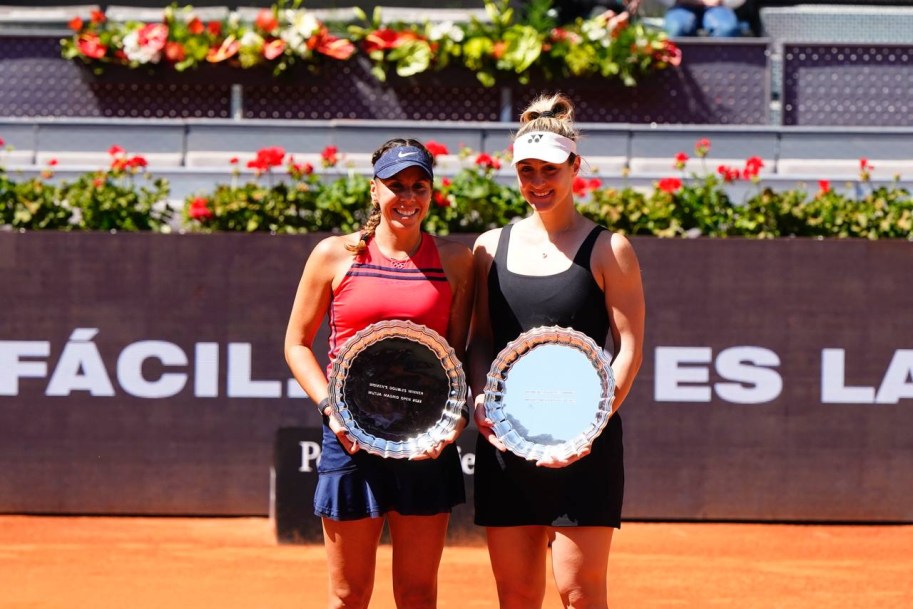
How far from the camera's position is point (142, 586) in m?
5.59

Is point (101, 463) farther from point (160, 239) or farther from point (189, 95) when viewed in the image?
point (189, 95)

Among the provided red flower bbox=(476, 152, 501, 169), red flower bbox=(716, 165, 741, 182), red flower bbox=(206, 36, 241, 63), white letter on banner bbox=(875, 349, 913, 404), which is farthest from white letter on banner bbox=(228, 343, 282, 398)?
red flower bbox=(206, 36, 241, 63)

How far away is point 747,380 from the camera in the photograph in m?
6.92

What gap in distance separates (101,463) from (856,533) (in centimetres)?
423

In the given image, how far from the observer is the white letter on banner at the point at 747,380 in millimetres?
6918

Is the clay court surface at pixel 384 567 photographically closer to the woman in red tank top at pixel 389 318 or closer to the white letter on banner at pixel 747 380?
the white letter on banner at pixel 747 380

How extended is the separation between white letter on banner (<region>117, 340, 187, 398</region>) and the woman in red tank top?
3597mm

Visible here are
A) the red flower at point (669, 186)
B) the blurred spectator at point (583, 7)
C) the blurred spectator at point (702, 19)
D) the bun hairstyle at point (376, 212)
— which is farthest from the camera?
the blurred spectator at point (583, 7)

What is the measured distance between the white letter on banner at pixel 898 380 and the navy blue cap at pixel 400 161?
4349mm

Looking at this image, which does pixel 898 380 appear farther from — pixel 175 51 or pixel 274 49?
pixel 175 51

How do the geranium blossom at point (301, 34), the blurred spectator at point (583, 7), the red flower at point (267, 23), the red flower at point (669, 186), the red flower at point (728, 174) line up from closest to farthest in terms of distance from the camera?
1. the red flower at point (669, 186)
2. the red flower at point (728, 174)
3. the geranium blossom at point (301, 34)
4. the red flower at point (267, 23)
5. the blurred spectator at point (583, 7)

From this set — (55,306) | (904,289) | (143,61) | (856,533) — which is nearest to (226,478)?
(55,306)

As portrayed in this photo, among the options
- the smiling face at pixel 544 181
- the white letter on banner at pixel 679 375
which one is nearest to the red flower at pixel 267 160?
the white letter on banner at pixel 679 375

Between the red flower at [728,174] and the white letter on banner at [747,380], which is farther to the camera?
the red flower at [728,174]
